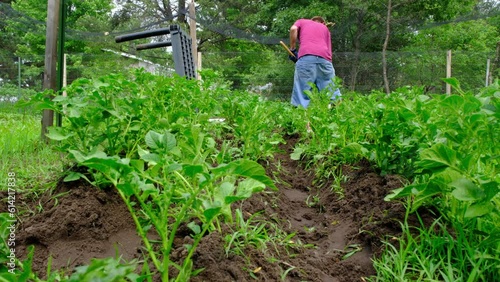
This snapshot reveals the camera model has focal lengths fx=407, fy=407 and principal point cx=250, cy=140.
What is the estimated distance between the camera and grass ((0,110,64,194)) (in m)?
2.02

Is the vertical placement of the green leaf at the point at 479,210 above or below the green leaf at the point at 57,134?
below

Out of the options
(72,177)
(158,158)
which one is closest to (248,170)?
(158,158)

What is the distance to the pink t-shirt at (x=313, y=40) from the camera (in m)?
5.59

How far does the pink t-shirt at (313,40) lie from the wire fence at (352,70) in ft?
20.7

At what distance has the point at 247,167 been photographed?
2.95ft

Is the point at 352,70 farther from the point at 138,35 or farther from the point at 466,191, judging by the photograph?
the point at 466,191

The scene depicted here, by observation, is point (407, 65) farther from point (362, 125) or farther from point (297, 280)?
point (297, 280)

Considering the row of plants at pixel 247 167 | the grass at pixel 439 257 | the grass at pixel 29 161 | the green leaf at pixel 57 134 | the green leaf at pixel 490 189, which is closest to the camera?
the row of plants at pixel 247 167

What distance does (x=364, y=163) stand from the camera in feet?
8.41

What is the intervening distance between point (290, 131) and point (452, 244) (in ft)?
10.8

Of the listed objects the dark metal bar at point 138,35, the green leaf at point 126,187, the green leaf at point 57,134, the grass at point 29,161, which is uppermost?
the dark metal bar at point 138,35

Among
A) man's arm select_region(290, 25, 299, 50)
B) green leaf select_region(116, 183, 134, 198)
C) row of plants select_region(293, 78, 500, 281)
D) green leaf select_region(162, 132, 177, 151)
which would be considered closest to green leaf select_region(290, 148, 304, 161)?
row of plants select_region(293, 78, 500, 281)

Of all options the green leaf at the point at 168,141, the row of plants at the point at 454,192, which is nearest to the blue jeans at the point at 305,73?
the row of plants at the point at 454,192

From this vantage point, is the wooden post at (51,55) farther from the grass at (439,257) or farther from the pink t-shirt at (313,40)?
the pink t-shirt at (313,40)
